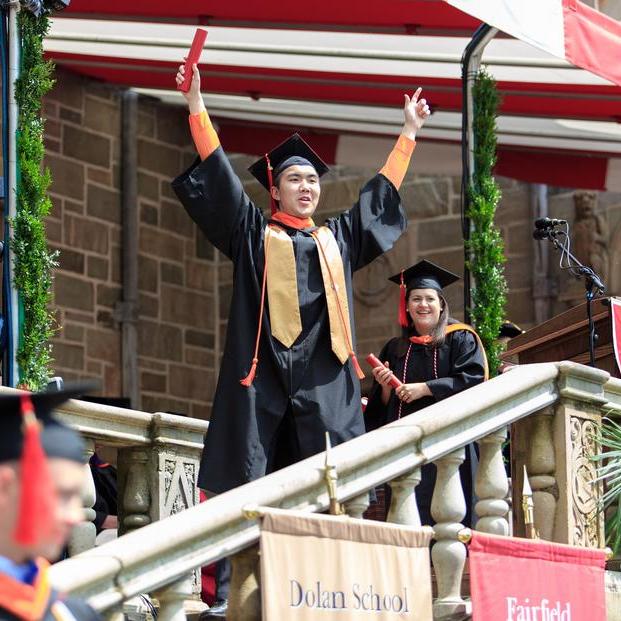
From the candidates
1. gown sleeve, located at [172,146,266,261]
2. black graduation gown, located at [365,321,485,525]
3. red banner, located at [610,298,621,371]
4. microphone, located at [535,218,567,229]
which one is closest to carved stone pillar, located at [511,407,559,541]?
black graduation gown, located at [365,321,485,525]

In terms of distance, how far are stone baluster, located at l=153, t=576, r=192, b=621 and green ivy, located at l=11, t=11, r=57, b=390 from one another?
6.50ft

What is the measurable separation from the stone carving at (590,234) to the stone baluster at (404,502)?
22.8 ft

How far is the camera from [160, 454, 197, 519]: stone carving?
6.63m

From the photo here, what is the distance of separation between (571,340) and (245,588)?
3.13 meters

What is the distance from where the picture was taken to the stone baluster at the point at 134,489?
6.54 m

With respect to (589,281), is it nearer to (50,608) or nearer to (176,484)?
(176,484)

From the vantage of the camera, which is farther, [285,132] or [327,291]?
[285,132]

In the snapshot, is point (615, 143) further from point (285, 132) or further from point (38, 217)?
point (38, 217)

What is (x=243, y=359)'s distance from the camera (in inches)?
223

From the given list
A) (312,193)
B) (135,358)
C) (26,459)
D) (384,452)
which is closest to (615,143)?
(135,358)

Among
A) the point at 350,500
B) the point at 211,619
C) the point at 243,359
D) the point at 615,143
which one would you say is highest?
the point at 615,143

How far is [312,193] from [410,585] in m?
1.72

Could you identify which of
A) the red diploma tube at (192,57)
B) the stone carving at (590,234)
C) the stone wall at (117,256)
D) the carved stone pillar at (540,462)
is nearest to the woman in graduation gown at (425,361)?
the carved stone pillar at (540,462)

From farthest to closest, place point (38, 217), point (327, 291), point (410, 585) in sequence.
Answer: point (38, 217) → point (327, 291) → point (410, 585)
